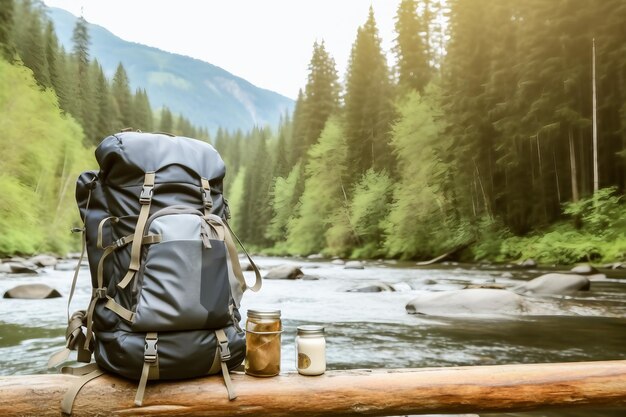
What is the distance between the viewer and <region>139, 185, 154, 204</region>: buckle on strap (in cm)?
167

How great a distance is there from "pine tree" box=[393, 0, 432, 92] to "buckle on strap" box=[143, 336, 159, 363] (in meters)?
Answer: 25.2

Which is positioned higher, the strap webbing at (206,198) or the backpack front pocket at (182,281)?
the strap webbing at (206,198)

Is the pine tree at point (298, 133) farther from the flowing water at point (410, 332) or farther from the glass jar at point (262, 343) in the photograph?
the glass jar at point (262, 343)

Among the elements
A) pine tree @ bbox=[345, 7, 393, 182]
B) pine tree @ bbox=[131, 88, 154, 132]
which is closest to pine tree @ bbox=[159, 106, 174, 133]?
pine tree @ bbox=[131, 88, 154, 132]

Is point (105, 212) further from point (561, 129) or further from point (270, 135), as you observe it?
point (270, 135)

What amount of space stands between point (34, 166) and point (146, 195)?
54.1 ft

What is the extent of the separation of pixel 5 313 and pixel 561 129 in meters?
15.3

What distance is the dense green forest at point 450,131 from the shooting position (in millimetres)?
15156

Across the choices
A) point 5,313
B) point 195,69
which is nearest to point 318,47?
point 5,313

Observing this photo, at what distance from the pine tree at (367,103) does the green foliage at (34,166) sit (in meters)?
12.6

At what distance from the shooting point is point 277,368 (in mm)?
1812

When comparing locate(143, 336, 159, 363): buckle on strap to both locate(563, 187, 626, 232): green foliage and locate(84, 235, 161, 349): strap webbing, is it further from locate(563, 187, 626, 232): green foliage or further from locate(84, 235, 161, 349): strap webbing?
locate(563, 187, 626, 232): green foliage

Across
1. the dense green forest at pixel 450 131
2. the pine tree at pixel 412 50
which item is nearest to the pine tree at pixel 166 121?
the dense green forest at pixel 450 131

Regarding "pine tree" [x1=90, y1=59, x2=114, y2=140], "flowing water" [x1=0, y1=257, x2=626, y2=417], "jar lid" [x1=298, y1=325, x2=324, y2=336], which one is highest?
"pine tree" [x1=90, y1=59, x2=114, y2=140]
